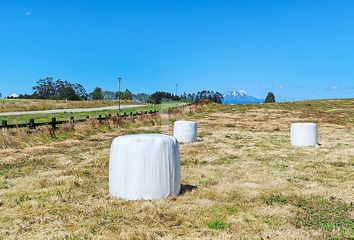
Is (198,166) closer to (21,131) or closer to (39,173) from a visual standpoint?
(39,173)

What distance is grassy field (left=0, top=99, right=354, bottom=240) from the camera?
6.02 meters

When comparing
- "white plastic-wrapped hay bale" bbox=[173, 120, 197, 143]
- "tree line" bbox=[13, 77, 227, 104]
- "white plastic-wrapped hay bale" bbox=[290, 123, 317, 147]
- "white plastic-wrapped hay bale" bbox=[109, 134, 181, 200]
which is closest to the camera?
"white plastic-wrapped hay bale" bbox=[109, 134, 181, 200]

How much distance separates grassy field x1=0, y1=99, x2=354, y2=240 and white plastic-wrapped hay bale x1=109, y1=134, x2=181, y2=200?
248 mm

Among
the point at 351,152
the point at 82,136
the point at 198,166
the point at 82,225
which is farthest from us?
the point at 82,136

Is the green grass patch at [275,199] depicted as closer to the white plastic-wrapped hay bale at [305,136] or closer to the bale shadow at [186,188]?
the bale shadow at [186,188]

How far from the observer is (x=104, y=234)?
19.1 ft

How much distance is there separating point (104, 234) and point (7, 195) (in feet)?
11.6

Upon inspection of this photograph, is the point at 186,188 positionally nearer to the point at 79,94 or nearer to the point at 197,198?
the point at 197,198

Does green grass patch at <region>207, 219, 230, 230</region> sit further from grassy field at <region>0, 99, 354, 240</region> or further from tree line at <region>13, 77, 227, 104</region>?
tree line at <region>13, 77, 227, 104</region>

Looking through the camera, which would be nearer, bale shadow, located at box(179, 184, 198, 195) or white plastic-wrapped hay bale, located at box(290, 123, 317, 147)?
bale shadow, located at box(179, 184, 198, 195)

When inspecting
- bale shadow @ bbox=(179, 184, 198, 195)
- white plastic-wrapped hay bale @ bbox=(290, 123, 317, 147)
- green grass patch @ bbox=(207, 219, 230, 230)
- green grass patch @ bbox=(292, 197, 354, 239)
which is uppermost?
white plastic-wrapped hay bale @ bbox=(290, 123, 317, 147)

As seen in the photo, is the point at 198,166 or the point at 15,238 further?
the point at 198,166

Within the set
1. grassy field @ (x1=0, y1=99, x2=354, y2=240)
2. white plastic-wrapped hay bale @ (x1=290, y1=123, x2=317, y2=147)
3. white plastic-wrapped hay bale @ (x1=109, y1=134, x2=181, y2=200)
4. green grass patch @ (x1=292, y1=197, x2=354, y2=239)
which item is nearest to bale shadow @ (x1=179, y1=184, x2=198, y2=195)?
grassy field @ (x1=0, y1=99, x2=354, y2=240)

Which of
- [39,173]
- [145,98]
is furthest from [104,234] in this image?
[145,98]
